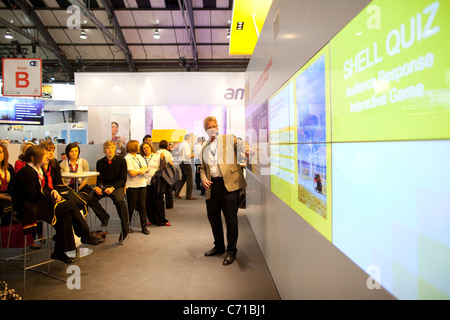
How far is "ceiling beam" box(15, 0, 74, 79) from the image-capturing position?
10566 mm

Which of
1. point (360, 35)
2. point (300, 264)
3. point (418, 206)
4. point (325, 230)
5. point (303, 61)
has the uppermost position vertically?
point (303, 61)

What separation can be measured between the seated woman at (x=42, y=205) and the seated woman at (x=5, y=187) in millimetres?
593

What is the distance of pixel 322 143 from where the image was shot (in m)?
1.48

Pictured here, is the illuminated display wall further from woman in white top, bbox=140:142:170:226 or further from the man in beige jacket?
woman in white top, bbox=140:142:170:226

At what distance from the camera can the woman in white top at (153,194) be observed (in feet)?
16.2

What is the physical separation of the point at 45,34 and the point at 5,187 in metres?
10.9

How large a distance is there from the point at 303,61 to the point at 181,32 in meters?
11.7

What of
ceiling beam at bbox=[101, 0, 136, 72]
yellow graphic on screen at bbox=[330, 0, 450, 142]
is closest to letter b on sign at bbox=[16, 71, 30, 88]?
ceiling beam at bbox=[101, 0, 136, 72]

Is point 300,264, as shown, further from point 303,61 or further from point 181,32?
point 181,32

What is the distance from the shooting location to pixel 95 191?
13.4 ft

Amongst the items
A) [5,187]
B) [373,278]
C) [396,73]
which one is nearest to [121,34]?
[5,187]

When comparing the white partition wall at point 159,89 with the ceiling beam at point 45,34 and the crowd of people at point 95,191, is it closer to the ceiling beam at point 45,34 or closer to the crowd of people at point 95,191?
the ceiling beam at point 45,34

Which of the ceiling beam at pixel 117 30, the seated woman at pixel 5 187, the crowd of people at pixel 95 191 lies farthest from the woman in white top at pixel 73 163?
the ceiling beam at pixel 117 30
